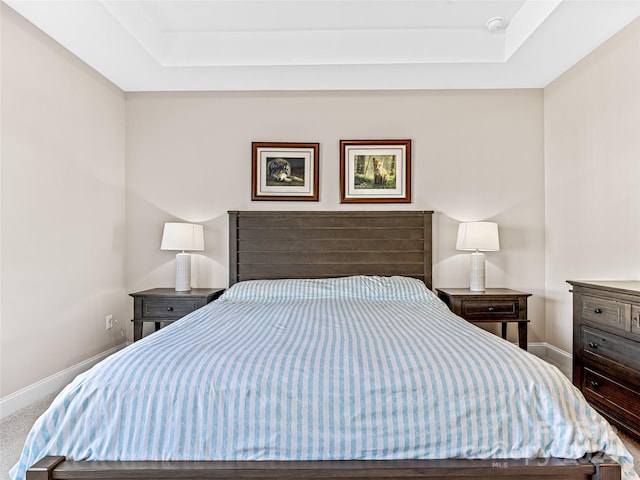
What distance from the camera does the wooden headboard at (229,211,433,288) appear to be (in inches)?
139

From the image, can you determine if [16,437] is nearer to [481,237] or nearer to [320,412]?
[320,412]

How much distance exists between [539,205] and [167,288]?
11.6ft

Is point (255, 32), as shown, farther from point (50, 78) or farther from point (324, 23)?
point (50, 78)

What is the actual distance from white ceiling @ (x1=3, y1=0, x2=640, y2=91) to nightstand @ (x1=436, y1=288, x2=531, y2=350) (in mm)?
1872

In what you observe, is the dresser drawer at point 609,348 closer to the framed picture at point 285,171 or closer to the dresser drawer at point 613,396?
the dresser drawer at point 613,396

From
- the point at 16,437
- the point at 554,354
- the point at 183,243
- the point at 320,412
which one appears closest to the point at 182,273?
A: the point at 183,243

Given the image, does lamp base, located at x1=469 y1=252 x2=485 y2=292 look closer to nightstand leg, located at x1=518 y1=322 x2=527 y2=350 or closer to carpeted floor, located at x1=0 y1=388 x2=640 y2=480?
nightstand leg, located at x1=518 y1=322 x2=527 y2=350

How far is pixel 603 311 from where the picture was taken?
7.44 ft

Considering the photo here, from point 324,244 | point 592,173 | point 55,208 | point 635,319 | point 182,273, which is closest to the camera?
point 635,319

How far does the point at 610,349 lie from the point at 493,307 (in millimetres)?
951

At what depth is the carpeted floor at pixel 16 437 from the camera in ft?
6.23

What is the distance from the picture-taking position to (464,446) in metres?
1.28

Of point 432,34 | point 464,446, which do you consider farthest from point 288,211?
point 464,446

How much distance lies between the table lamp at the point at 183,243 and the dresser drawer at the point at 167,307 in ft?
0.63
